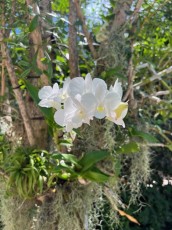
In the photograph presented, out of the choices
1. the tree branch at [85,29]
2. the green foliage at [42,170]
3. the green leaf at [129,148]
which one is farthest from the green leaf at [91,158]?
the tree branch at [85,29]

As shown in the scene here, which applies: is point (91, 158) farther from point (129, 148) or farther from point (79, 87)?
point (79, 87)

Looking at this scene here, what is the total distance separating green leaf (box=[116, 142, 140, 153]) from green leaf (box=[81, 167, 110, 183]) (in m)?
0.15

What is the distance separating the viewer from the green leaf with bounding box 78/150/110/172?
1.14 meters

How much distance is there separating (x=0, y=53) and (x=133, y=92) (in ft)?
1.59

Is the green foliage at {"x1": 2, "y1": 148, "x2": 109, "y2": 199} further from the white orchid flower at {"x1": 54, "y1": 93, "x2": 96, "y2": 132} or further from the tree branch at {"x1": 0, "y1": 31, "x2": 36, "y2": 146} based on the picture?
the white orchid flower at {"x1": 54, "y1": 93, "x2": 96, "y2": 132}

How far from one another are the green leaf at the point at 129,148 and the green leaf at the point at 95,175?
0.48 feet

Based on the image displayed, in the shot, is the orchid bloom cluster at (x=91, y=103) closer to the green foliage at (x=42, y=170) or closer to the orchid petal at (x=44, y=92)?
the orchid petal at (x=44, y=92)

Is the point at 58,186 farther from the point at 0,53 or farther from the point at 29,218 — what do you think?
the point at 0,53

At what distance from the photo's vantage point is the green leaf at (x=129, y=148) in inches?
50.1

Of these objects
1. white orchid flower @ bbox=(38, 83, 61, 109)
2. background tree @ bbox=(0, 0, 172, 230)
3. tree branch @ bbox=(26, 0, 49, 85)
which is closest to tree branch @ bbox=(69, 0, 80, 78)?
background tree @ bbox=(0, 0, 172, 230)

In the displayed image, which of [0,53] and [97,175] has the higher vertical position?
[0,53]

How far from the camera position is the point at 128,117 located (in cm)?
142

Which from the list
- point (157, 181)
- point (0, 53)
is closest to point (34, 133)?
point (0, 53)

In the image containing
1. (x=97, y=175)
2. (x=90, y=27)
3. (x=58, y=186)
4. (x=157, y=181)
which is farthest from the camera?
(x=157, y=181)
